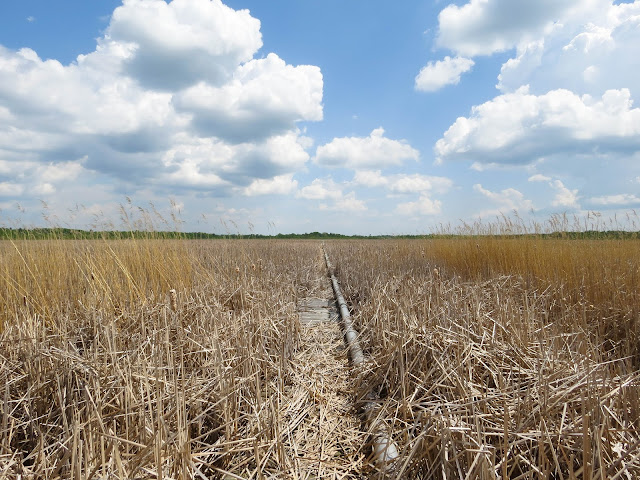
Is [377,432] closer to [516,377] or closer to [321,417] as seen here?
[321,417]

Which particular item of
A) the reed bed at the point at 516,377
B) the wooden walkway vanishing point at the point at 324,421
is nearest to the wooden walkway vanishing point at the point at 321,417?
the wooden walkway vanishing point at the point at 324,421

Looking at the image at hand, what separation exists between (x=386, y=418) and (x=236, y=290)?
3.12m

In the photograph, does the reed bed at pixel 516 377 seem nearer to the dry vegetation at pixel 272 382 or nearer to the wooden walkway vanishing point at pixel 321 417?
the dry vegetation at pixel 272 382

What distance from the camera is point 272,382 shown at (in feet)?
9.09

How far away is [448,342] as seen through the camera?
2.93m

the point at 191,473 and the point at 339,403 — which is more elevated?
the point at 191,473

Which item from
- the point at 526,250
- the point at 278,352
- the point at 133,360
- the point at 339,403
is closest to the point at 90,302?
the point at 133,360

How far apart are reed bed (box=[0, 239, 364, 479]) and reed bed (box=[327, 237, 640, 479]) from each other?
0.61 m

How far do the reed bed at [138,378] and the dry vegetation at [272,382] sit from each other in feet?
0.05

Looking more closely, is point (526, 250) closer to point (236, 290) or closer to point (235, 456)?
point (236, 290)

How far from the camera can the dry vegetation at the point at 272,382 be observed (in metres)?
1.67

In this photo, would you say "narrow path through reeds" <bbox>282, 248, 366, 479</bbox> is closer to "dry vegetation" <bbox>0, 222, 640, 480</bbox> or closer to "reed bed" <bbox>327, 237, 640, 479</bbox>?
"dry vegetation" <bbox>0, 222, 640, 480</bbox>

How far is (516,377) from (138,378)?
8.61 feet

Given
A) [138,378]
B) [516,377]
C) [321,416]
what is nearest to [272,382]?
[321,416]
